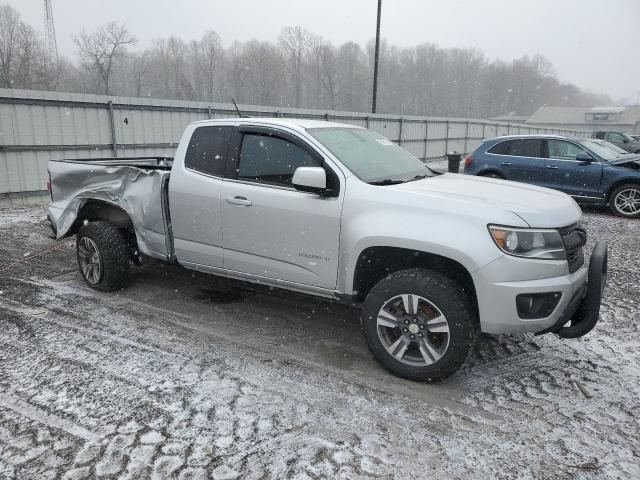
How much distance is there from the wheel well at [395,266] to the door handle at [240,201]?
107 centimetres

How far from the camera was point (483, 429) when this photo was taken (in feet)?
9.48

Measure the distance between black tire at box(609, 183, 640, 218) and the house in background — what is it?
73052 millimetres

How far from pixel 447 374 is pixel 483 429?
458 mm

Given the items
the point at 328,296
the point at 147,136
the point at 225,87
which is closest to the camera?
the point at 328,296

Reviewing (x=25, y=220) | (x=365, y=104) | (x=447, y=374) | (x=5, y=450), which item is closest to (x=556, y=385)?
(x=447, y=374)

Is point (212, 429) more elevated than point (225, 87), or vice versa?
point (225, 87)

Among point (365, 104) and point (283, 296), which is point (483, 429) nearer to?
point (283, 296)

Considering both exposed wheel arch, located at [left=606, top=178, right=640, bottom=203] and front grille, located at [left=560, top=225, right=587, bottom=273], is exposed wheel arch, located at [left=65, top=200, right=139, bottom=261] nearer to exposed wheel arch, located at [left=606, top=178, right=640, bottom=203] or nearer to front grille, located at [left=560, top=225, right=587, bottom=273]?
front grille, located at [left=560, top=225, right=587, bottom=273]

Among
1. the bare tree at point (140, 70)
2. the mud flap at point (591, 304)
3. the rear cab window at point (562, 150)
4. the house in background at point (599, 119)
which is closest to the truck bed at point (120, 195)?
the mud flap at point (591, 304)

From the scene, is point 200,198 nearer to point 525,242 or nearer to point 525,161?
point 525,242

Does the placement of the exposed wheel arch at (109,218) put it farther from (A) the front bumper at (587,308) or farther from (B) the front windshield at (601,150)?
(B) the front windshield at (601,150)

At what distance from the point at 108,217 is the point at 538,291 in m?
4.18

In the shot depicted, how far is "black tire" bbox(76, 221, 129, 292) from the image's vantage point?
16.0 ft

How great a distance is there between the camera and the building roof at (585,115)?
7681cm
